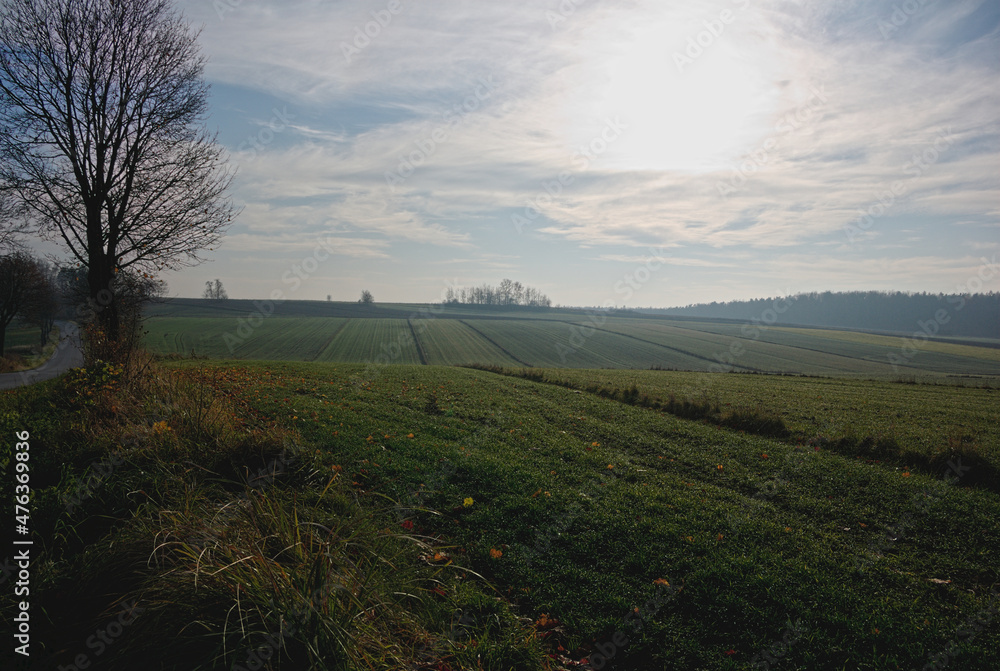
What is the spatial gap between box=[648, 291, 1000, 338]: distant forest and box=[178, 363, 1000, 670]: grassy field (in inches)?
6284

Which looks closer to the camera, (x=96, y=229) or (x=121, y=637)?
(x=121, y=637)

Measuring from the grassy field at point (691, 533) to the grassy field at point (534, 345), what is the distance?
37.4m

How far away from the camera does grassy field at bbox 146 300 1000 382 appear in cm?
5578

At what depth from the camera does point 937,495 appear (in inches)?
301

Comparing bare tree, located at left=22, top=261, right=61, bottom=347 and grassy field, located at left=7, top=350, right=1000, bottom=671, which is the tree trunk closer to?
grassy field, located at left=7, top=350, right=1000, bottom=671

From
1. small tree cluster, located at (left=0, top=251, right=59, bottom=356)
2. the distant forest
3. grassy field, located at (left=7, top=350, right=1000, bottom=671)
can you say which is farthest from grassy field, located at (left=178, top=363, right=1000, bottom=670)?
the distant forest

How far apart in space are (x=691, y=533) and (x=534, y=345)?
222ft

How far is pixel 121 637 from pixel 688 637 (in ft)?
14.3

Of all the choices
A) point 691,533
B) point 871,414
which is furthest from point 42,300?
point 871,414

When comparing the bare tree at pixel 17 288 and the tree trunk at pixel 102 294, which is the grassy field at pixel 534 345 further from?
the tree trunk at pixel 102 294

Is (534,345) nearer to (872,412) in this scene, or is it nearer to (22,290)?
(22,290)

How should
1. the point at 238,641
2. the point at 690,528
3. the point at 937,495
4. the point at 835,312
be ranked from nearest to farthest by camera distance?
the point at 238,641
the point at 690,528
the point at 937,495
the point at 835,312

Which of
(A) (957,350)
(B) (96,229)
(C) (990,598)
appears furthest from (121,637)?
(A) (957,350)

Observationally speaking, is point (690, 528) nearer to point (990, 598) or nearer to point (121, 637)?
point (990, 598)
